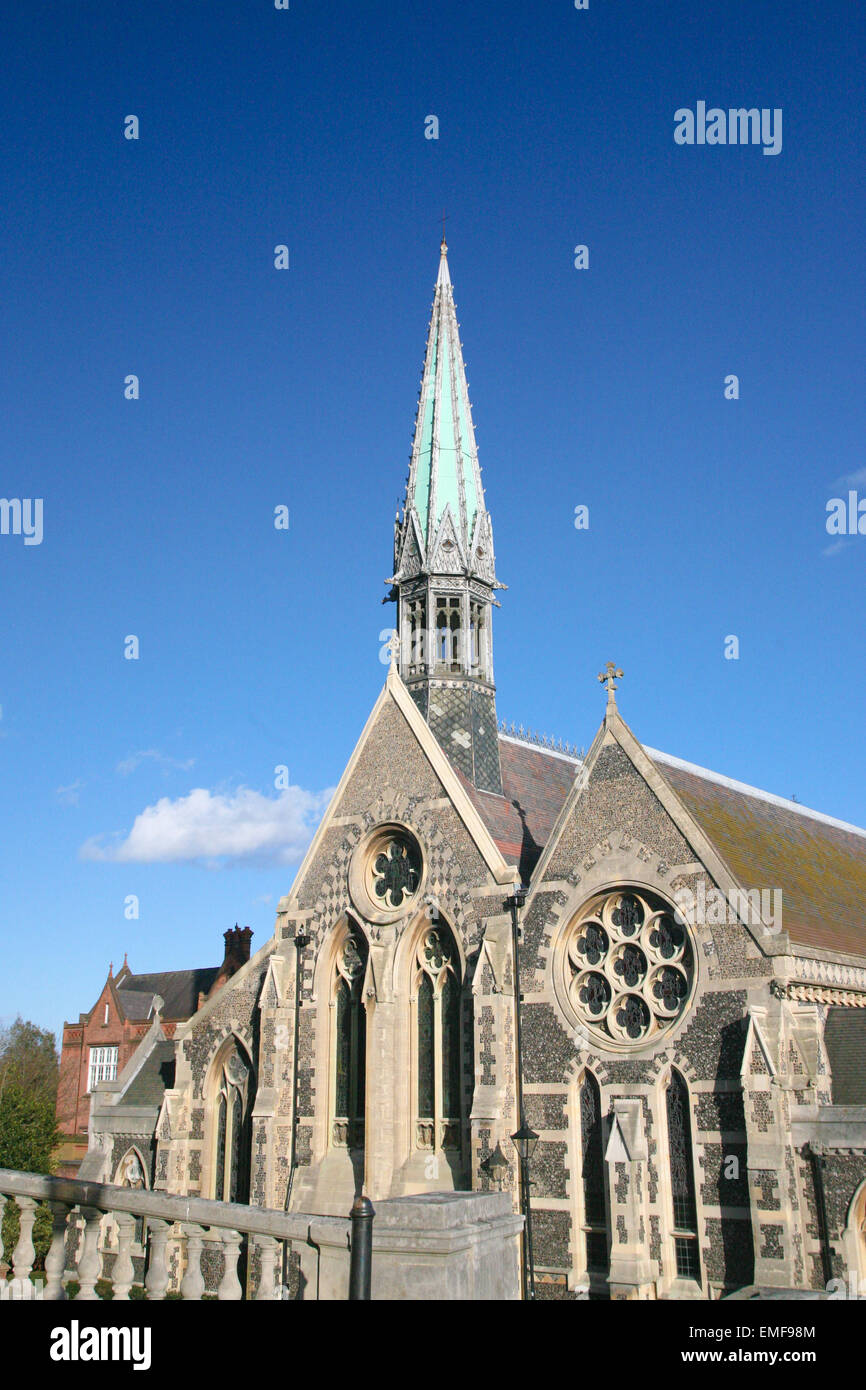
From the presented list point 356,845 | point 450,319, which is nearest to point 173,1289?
point 356,845

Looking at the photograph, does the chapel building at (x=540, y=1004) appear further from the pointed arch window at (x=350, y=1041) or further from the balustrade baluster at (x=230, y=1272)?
the balustrade baluster at (x=230, y=1272)

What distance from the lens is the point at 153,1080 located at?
107 ft

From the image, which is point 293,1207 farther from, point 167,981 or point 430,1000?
point 167,981

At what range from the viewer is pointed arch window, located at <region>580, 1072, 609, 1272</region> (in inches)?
826

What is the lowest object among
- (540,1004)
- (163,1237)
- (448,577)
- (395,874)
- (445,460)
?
(163,1237)

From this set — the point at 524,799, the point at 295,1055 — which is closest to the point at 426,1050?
the point at 295,1055

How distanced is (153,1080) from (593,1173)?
15.9 meters

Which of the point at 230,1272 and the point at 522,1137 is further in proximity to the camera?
the point at 522,1137

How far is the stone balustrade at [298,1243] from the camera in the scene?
829 centimetres

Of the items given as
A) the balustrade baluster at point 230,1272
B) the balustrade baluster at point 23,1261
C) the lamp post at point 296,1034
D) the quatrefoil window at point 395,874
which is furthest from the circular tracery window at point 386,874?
the balustrade baluster at point 230,1272

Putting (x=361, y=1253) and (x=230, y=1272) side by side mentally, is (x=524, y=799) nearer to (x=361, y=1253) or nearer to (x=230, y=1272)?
(x=230, y=1272)

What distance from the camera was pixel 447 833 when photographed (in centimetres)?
2564

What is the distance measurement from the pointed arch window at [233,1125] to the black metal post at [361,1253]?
21.7 meters
